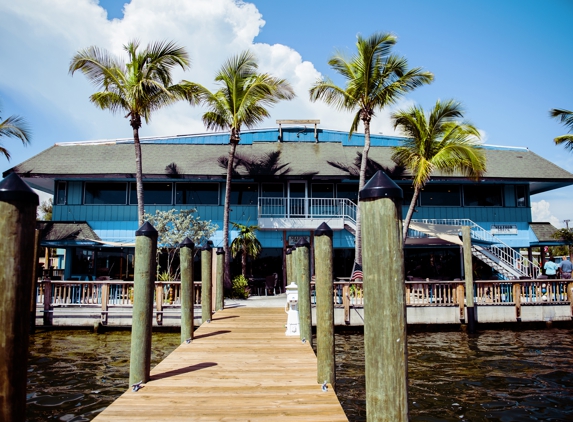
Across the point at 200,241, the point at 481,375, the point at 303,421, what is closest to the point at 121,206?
the point at 200,241

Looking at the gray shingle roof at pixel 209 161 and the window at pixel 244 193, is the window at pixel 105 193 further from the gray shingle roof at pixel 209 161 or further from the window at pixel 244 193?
the window at pixel 244 193

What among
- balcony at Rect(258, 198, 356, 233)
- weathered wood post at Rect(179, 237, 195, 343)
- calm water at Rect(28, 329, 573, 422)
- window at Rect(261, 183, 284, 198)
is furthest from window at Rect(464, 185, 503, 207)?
weathered wood post at Rect(179, 237, 195, 343)

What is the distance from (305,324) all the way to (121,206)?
16666 mm

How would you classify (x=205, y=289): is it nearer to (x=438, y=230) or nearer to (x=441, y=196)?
(x=438, y=230)

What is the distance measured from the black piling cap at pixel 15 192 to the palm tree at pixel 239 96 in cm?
1601

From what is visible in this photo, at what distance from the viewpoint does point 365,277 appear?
2.60 meters

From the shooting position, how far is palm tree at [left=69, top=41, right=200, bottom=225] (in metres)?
17.7

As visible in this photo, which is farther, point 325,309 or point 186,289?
Result: point 186,289

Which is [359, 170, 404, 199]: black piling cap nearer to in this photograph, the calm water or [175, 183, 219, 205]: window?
the calm water

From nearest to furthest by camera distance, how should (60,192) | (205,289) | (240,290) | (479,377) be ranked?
(479,377)
(205,289)
(240,290)
(60,192)

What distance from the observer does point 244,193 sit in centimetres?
2267

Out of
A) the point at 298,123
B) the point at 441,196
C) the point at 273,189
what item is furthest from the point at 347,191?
the point at 298,123

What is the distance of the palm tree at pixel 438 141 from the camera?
717 inches

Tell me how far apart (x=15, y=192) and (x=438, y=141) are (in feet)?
61.4
